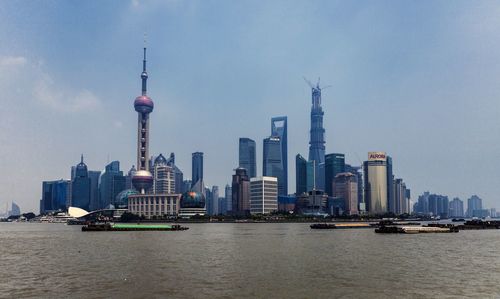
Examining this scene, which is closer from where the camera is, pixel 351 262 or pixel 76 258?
pixel 351 262

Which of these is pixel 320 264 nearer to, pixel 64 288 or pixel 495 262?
pixel 495 262

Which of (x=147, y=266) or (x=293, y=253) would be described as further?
(x=293, y=253)

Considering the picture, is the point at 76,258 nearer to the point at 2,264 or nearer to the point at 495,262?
the point at 2,264

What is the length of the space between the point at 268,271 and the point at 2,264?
158 ft

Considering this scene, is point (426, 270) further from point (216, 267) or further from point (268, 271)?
point (216, 267)

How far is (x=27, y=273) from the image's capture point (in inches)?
2950

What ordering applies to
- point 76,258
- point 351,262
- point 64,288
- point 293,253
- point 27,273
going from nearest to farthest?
point 64,288, point 27,273, point 351,262, point 76,258, point 293,253

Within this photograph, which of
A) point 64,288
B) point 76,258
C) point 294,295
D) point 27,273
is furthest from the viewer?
point 76,258

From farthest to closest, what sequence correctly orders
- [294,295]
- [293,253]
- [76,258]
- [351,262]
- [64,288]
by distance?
[293,253]
[76,258]
[351,262]
[64,288]
[294,295]

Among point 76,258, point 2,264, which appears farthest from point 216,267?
point 2,264

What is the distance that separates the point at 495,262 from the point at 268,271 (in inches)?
1738

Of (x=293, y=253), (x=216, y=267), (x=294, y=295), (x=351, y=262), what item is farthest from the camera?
(x=293, y=253)

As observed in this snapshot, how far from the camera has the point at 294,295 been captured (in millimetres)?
56750

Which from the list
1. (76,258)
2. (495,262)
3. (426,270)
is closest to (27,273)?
(76,258)
